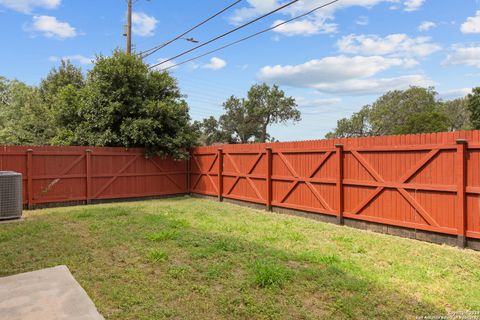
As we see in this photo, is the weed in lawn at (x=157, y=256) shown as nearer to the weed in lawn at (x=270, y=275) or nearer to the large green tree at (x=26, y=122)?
the weed in lawn at (x=270, y=275)

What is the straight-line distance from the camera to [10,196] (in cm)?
907

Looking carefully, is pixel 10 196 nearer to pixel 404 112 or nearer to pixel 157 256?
pixel 157 256

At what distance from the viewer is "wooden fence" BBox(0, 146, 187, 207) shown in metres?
11.7

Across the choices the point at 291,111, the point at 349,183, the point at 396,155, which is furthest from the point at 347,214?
the point at 291,111

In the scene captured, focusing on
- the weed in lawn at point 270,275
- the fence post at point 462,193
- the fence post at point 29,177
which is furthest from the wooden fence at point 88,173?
the fence post at point 462,193

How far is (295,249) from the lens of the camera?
6180mm

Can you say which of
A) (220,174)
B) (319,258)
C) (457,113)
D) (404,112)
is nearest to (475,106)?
(404,112)

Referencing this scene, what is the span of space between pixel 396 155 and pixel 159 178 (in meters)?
9.47

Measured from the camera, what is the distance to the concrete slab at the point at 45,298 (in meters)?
3.55

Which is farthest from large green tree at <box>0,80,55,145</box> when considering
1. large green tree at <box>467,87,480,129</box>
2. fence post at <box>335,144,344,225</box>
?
large green tree at <box>467,87,480,129</box>

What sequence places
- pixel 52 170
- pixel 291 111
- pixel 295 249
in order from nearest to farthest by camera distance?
1. pixel 295 249
2. pixel 52 170
3. pixel 291 111

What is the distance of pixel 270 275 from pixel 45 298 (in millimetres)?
2491

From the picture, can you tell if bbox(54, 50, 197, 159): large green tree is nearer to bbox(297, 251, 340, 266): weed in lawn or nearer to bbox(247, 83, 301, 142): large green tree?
bbox(297, 251, 340, 266): weed in lawn

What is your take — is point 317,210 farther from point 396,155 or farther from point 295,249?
point 295,249
